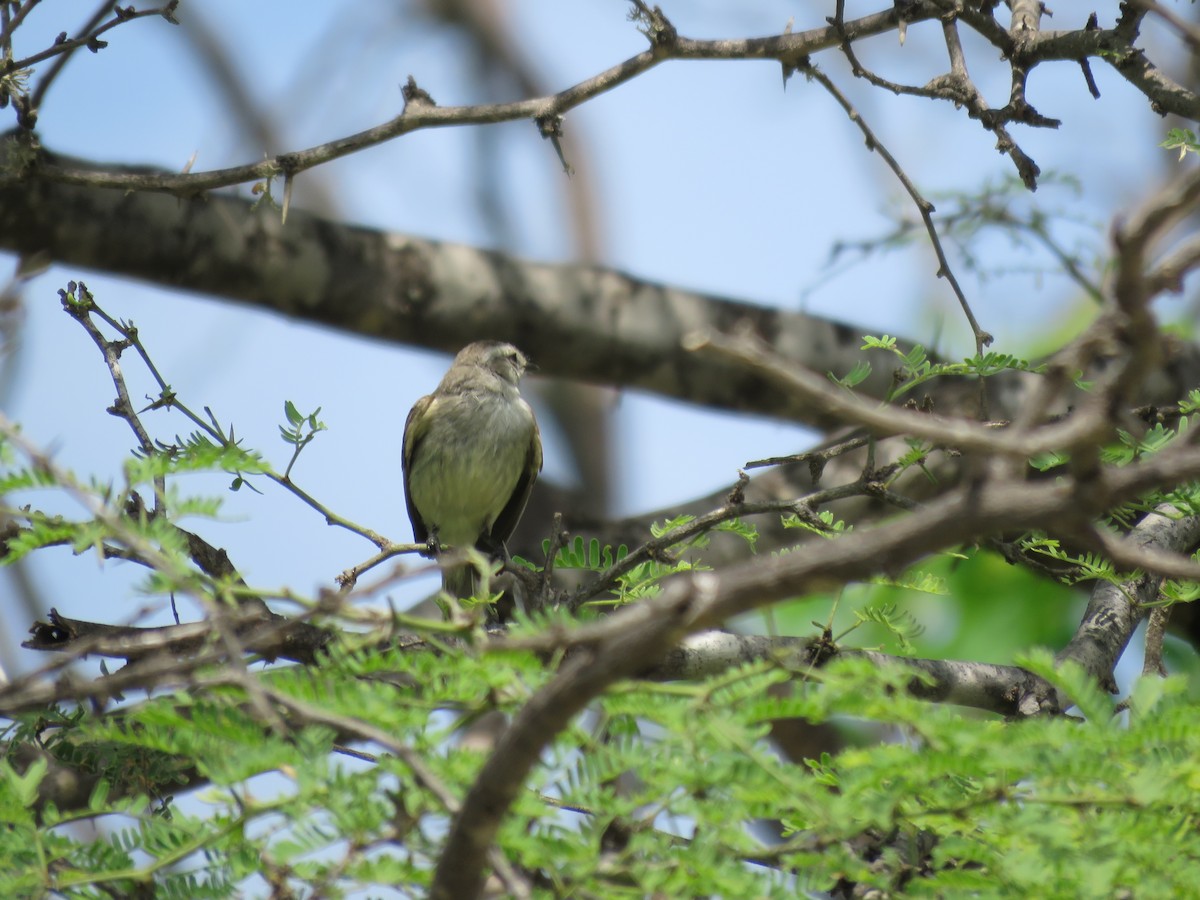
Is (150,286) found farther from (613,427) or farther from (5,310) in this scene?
(613,427)

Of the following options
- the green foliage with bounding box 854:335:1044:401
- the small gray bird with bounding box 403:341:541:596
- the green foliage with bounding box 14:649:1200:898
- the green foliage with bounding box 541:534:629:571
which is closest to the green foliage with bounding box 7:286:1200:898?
the green foliage with bounding box 14:649:1200:898

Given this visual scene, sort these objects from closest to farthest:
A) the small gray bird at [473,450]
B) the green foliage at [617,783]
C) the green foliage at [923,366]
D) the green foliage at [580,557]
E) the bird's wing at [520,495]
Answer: the green foliage at [617,783], the green foliage at [923,366], the green foliage at [580,557], the small gray bird at [473,450], the bird's wing at [520,495]

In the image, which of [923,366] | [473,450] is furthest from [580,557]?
[473,450]

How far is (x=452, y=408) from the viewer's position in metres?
7.32

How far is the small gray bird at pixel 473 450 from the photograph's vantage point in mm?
7180

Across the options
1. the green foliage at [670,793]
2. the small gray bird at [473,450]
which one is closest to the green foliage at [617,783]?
the green foliage at [670,793]

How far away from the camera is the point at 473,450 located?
7152 mm

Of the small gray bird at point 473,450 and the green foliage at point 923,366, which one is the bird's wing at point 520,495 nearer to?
the small gray bird at point 473,450

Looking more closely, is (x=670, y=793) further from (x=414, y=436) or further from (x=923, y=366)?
(x=414, y=436)

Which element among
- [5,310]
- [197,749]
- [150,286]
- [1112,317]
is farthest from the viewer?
[150,286]

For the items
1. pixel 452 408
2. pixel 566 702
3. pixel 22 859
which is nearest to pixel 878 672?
pixel 566 702

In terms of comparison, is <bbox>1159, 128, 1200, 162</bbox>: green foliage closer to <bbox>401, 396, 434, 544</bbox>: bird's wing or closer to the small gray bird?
the small gray bird

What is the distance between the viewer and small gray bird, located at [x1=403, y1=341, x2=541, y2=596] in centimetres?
718

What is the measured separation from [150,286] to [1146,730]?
5.37m
